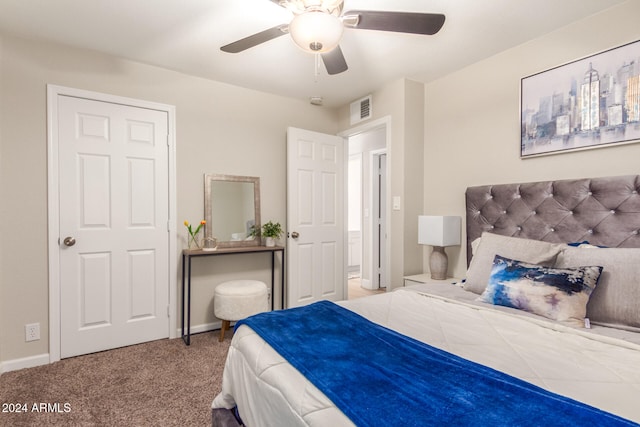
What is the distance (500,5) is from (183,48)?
2.29m

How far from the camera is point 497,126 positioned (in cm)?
269

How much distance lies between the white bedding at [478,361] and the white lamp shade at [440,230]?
1065 mm

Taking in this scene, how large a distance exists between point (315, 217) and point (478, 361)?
2704 mm

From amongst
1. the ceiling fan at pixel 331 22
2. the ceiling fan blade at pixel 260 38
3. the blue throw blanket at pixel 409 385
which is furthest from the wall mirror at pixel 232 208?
the blue throw blanket at pixel 409 385

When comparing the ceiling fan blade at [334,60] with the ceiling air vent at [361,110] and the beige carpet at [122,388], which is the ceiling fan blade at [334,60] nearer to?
the ceiling air vent at [361,110]

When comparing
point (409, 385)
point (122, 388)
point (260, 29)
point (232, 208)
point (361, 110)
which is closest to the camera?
point (409, 385)

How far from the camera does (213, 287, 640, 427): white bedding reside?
0.93 metres

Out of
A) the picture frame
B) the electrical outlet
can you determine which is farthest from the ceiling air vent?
the electrical outlet

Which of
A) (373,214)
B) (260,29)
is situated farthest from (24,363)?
(373,214)

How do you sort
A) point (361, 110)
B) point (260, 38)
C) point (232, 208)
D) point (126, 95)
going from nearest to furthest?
point (260, 38) < point (126, 95) < point (232, 208) < point (361, 110)

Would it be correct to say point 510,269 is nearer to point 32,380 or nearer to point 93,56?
point 32,380

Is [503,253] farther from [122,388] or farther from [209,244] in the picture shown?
[122,388]

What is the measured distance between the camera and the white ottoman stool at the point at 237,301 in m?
2.91

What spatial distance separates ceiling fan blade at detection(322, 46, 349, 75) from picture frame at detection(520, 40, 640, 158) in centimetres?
144
